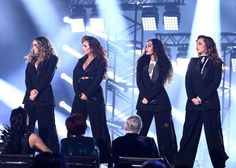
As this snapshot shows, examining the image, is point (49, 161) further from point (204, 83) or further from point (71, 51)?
point (71, 51)

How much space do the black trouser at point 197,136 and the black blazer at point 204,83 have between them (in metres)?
0.12

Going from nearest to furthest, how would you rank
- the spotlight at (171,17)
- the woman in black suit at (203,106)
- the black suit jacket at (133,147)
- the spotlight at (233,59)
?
the black suit jacket at (133,147)
the woman in black suit at (203,106)
the spotlight at (171,17)
the spotlight at (233,59)

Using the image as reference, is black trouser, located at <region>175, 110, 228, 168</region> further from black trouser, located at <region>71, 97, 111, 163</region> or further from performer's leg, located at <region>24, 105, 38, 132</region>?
performer's leg, located at <region>24, 105, 38, 132</region>

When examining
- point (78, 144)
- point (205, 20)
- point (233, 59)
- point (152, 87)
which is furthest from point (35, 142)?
point (205, 20)

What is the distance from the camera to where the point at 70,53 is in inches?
651

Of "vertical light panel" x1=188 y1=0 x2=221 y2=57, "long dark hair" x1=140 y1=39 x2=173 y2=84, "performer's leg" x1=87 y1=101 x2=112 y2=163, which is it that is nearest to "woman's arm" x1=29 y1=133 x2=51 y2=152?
"performer's leg" x1=87 y1=101 x2=112 y2=163

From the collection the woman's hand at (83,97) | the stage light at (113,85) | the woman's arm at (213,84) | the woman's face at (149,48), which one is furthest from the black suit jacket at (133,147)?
the stage light at (113,85)

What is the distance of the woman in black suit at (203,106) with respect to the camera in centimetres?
839

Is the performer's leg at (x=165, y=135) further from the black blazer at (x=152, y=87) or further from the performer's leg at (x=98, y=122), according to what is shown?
the performer's leg at (x=98, y=122)

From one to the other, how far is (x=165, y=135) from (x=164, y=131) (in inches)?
2.5

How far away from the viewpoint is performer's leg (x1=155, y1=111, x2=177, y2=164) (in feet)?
29.1

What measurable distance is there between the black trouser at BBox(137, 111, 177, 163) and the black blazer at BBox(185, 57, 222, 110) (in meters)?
0.54

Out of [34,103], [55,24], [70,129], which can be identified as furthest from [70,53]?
[70,129]

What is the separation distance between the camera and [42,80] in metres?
9.23
